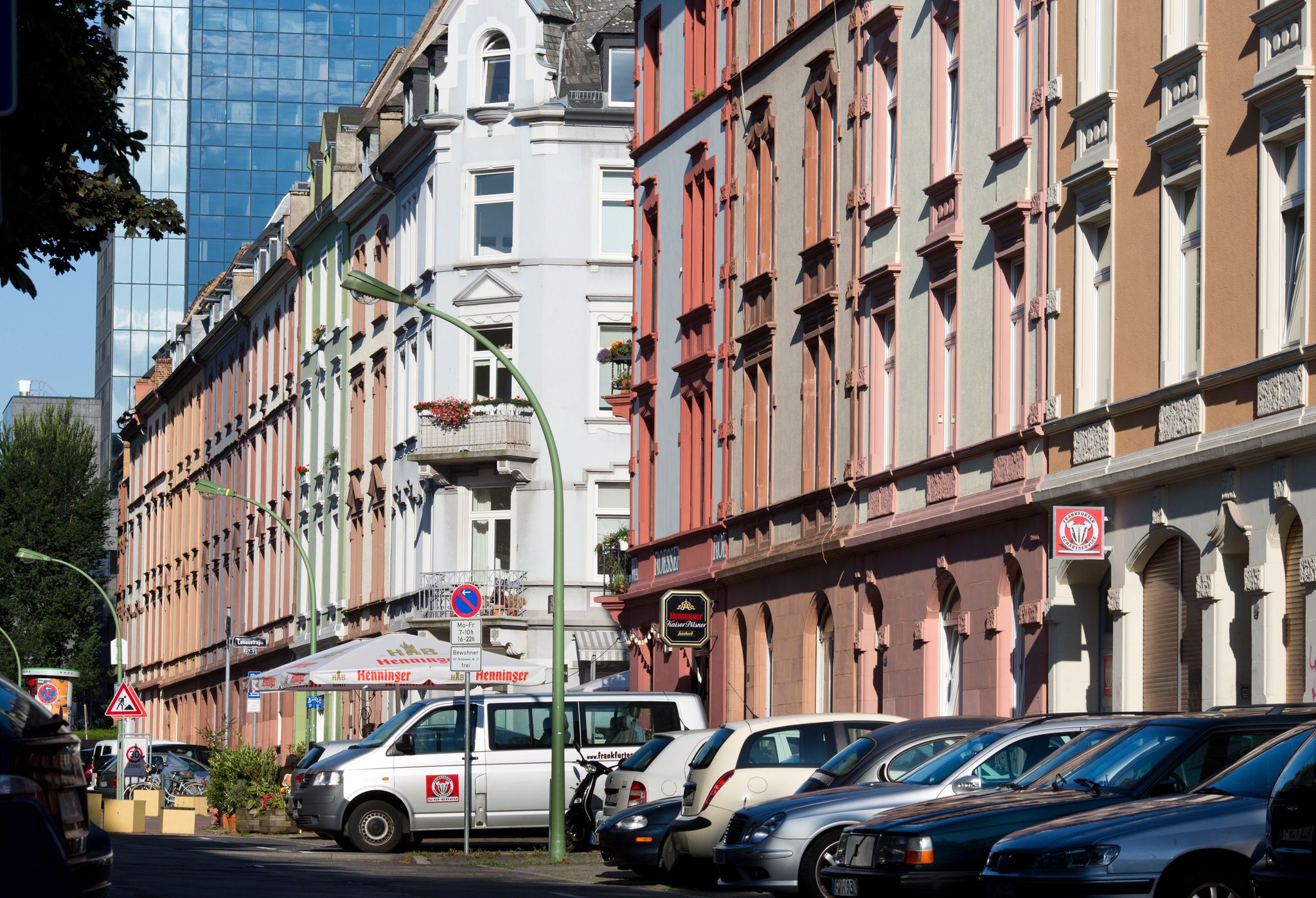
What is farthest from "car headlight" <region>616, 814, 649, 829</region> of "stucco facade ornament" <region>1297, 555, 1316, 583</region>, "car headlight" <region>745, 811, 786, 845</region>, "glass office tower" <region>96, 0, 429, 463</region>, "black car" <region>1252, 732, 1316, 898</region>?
"glass office tower" <region>96, 0, 429, 463</region>

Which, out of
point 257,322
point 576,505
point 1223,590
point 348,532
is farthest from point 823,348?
point 257,322

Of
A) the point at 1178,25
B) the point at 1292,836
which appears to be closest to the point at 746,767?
the point at 1178,25

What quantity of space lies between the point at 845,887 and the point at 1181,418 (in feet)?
29.6

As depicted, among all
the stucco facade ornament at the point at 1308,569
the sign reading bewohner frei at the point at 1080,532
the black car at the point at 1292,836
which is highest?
the sign reading bewohner frei at the point at 1080,532

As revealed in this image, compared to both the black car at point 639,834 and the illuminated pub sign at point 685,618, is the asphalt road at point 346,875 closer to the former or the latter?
the black car at point 639,834

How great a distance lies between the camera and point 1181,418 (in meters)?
23.2

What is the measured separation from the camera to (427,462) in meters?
52.1

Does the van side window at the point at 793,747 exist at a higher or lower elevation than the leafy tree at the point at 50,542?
lower

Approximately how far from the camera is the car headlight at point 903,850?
15.0m

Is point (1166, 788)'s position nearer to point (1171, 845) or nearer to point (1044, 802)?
point (1044, 802)

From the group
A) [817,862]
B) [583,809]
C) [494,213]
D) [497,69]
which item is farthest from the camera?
[497,69]

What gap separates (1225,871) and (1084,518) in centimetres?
1209

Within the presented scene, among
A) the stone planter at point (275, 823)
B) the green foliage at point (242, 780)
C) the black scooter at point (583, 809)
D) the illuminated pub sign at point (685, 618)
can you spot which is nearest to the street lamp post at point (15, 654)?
the green foliage at point (242, 780)

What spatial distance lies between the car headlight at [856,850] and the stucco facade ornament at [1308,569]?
663 centimetres
